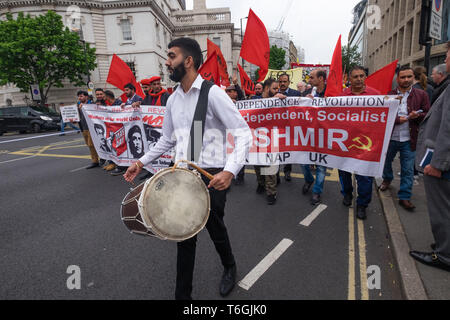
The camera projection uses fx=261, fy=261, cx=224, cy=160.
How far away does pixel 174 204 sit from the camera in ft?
6.00

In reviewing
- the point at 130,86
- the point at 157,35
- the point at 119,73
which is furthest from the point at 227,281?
the point at 157,35

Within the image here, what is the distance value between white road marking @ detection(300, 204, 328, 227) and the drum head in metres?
2.20

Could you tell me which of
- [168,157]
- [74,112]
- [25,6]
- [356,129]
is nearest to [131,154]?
[168,157]

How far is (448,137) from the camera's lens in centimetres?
225

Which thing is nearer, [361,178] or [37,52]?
[361,178]

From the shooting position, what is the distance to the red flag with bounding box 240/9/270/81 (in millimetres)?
4754

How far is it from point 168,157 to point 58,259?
288cm

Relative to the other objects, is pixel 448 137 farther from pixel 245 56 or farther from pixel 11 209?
pixel 11 209

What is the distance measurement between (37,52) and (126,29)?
1239cm

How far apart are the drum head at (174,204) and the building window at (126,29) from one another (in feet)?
124

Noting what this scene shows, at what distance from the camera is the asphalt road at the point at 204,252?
2.44 metres

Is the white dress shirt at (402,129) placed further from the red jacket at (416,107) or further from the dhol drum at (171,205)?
the dhol drum at (171,205)

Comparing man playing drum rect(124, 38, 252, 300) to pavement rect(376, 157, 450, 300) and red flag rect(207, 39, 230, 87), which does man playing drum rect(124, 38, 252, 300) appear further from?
red flag rect(207, 39, 230, 87)

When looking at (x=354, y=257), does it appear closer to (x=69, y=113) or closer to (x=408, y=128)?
(x=408, y=128)
